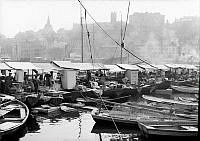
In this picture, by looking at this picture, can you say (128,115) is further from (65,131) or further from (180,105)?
(180,105)

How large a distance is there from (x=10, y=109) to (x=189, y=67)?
62.2 feet

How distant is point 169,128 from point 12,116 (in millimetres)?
4977

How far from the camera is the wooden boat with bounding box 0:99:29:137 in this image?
23.2 ft

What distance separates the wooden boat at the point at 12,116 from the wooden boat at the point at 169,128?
3.41m

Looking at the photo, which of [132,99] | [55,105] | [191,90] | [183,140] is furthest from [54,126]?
[191,90]

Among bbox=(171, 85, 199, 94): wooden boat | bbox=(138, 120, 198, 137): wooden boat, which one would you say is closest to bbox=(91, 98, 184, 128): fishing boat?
bbox=(138, 120, 198, 137): wooden boat

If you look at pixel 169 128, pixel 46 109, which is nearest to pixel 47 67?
pixel 46 109

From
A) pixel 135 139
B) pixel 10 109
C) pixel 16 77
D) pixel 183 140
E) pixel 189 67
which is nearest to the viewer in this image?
pixel 183 140

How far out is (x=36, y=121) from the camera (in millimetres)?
9844

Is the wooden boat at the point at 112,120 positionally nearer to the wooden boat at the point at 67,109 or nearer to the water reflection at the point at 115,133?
the water reflection at the point at 115,133

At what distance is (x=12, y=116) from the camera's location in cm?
909

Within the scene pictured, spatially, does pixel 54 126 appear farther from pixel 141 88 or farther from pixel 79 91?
pixel 141 88

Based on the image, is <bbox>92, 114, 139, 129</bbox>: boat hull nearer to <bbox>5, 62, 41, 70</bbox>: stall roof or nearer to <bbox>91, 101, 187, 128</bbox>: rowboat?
<bbox>91, 101, 187, 128</bbox>: rowboat

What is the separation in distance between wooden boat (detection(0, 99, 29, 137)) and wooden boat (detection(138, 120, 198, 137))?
11.2 feet
